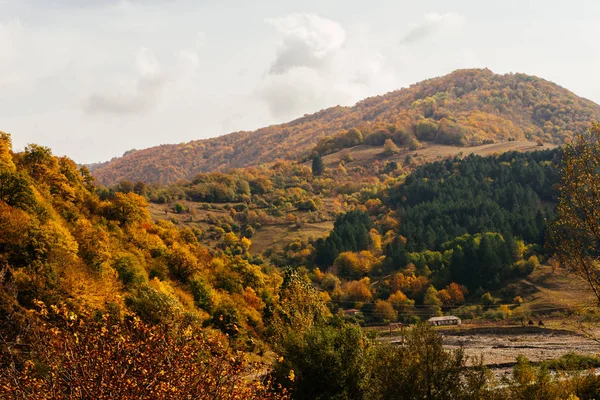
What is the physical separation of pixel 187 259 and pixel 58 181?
65.0ft

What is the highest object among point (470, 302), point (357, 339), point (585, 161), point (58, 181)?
point (58, 181)

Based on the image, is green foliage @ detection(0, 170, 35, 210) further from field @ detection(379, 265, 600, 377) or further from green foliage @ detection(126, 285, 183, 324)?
field @ detection(379, 265, 600, 377)

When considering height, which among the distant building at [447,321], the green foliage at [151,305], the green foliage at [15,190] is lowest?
the distant building at [447,321]

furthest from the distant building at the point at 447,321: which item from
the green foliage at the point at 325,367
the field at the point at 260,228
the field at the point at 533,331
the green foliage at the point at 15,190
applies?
the green foliage at the point at 15,190

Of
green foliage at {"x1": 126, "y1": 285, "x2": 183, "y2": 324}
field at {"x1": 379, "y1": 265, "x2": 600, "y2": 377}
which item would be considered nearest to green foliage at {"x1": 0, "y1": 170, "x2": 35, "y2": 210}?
green foliage at {"x1": 126, "y1": 285, "x2": 183, "y2": 324}

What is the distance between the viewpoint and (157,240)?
240ft

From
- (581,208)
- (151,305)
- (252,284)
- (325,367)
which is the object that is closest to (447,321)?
(252,284)

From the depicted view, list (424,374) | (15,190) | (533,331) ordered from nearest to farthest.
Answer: (424,374) < (15,190) < (533,331)

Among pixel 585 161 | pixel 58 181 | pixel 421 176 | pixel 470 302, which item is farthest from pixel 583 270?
pixel 421 176

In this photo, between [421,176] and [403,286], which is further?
[421,176]

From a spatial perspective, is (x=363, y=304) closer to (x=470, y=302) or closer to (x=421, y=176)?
(x=470, y=302)

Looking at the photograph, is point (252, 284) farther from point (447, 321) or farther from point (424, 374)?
point (424, 374)

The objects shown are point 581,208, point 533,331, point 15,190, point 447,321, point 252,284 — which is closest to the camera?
point 581,208

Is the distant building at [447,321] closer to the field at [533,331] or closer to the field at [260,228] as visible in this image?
the field at [533,331]
